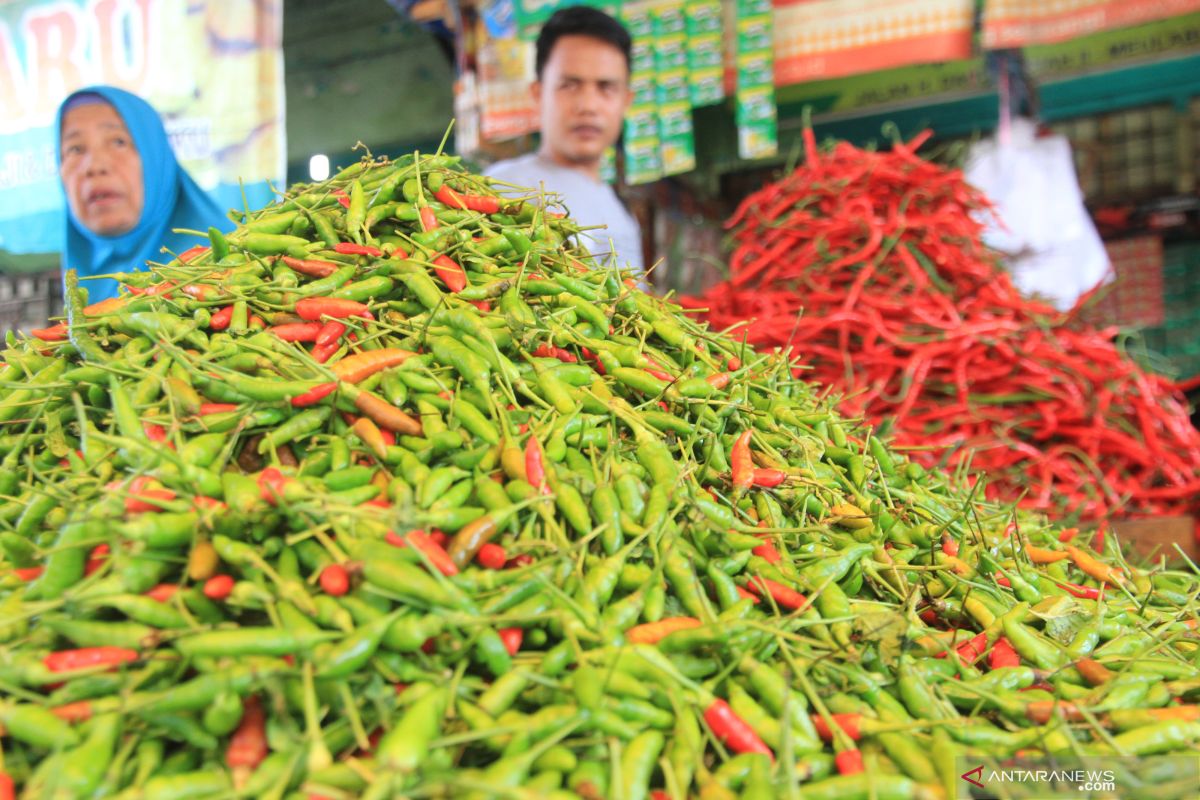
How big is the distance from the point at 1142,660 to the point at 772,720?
0.65m

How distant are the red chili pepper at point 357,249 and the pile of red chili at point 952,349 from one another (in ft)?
4.50

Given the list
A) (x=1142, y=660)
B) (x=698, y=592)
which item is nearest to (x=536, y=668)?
(x=698, y=592)

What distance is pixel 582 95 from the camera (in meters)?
3.47

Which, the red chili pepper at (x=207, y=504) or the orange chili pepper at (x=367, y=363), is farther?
the orange chili pepper at (x=367, y=363)

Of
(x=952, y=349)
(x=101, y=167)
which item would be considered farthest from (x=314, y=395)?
(x=101, y=167)

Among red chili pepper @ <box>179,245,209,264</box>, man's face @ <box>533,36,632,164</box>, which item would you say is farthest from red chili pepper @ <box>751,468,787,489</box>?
man's face @ <box>533,36,632,164</box>

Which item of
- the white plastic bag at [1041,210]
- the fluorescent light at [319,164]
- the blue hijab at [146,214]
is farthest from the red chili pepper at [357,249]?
the fluorescent light at [319,164]

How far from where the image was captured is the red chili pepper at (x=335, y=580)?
3.32ft

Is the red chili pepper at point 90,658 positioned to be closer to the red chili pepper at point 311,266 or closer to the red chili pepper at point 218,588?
the red chili pepper at point 218,588

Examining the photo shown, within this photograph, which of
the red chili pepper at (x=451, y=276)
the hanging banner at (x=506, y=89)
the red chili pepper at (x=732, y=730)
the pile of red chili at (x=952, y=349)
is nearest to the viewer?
the red chili pepper at (x=732, y=730)

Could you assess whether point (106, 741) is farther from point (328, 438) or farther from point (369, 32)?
point (369, 32)

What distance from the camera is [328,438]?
1255 mm

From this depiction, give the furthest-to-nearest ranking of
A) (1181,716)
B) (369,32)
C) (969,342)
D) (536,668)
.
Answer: (369,32), (969,342), (1181,716), (536,668)

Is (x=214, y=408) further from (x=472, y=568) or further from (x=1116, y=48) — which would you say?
(x=1116, y=48)
